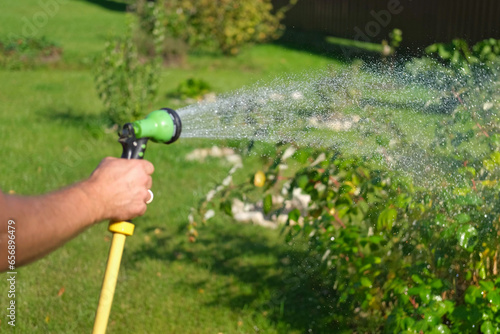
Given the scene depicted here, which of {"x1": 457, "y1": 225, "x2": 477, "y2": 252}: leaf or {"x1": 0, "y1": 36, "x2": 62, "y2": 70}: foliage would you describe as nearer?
{"x1": 457, "y1": 225, "x2": 477, "y2": 252}: leaf

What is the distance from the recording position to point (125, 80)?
5945 millimetres

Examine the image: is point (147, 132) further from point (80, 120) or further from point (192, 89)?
point (192, 89)

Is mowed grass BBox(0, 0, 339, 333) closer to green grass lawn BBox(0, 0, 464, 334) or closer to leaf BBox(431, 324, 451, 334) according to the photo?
green grass lawn BBox(0, 0, 464, 334)

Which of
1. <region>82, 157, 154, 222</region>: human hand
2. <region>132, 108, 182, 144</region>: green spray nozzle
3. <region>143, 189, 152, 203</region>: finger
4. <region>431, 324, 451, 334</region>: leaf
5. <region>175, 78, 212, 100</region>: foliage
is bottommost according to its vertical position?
<region>175, 78, 212, 100</region>: foliage

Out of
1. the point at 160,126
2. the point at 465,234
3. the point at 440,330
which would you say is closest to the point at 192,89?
the point at 160,126

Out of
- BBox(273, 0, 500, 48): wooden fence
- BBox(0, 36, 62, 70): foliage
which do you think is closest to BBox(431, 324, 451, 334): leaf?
BBox(273, 0, 500, 48): wooden fence

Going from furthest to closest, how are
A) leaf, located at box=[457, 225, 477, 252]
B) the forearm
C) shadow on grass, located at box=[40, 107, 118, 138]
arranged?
shadow on grass, located at box=[40, 107, 118, 138], leaf, located at box=[457, 225, 477, 252], the forearm

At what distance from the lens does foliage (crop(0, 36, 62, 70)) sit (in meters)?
10.0

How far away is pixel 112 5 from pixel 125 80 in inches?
766

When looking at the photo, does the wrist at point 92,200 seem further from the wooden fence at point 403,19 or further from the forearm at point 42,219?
the wooden fence at point 403,19

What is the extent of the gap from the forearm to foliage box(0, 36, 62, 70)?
9362 mm

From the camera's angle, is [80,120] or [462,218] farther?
[80,120]

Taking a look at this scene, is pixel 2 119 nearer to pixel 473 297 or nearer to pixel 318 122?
pixel 318 122

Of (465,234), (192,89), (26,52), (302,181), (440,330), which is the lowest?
(26,52)
